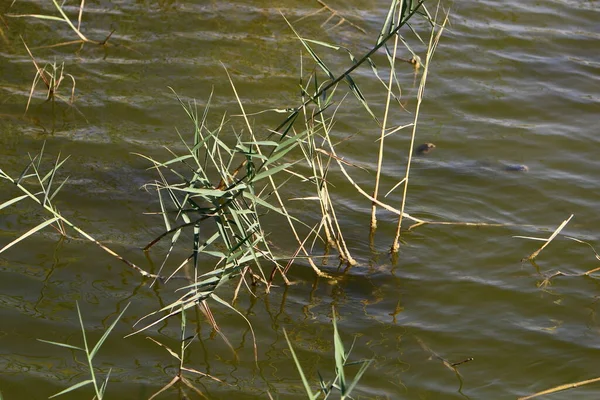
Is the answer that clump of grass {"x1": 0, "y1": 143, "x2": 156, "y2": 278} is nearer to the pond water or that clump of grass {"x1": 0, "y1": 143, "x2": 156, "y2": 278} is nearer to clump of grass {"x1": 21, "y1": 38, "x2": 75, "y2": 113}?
the pond water

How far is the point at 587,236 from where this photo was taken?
174 inches

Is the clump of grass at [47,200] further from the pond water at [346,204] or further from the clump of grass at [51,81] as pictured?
the clump of grass at [51,81]

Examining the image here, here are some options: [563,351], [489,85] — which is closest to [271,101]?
[489,85]

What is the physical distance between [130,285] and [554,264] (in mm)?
1916

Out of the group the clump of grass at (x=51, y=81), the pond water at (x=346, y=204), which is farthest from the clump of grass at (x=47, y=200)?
the clump of grass at (x=51, y=81)

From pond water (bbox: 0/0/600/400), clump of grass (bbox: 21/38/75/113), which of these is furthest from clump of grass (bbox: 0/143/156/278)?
clump of grass (bbox: 21/38/75/113)

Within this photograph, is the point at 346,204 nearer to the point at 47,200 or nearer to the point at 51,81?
the point at 47,200

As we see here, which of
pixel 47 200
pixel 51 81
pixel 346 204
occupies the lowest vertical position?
pixel 346 204

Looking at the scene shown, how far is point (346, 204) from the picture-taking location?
4.65m

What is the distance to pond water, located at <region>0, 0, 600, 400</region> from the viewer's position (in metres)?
3.52

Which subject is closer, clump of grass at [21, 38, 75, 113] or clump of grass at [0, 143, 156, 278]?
clump of grass at [0, 143, 156, 278]

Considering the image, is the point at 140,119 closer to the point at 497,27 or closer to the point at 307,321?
the point at 307,321

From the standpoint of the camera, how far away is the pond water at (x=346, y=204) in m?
3.52

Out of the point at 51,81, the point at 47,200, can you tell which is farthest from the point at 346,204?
the point at 51,81
